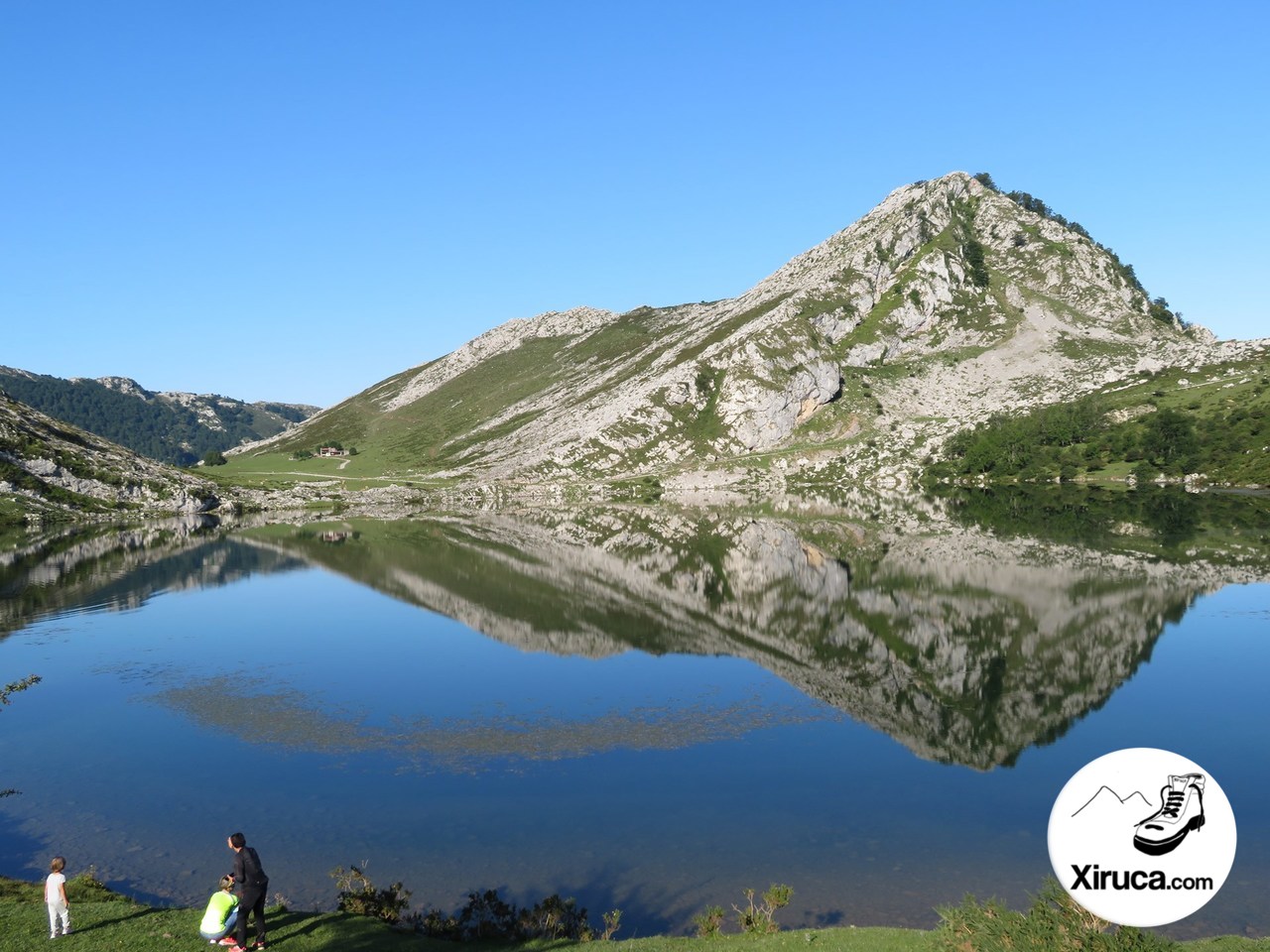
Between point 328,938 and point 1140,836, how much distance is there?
2070 centimetres

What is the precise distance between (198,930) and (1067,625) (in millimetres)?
60801

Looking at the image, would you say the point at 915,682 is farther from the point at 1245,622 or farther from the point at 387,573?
the point at 387,573

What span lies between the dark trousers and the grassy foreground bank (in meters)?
0.56

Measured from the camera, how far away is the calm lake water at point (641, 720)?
30250mm

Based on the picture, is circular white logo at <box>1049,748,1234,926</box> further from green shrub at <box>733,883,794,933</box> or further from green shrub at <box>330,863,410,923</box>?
green shrub at <box>330,863,410,923</box>

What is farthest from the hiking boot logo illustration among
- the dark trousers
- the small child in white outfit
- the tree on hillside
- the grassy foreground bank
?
the tree on hillside

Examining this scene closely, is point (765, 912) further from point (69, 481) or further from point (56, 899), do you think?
point (69, 481)

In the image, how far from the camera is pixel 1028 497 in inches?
6511

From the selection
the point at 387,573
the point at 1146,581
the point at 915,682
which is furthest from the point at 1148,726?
the point at 387,573

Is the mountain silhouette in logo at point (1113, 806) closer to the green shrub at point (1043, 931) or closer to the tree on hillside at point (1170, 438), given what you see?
the green shrub at point (1043, 931)

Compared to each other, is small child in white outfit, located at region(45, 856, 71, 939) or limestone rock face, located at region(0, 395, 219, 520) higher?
limestone rock face, located at region(0, 395, 219, 520)

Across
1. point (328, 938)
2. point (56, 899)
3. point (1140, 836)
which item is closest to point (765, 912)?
point (328, 938)

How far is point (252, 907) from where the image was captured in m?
22.2

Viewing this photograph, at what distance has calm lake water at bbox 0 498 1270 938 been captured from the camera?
30250 millimetres
